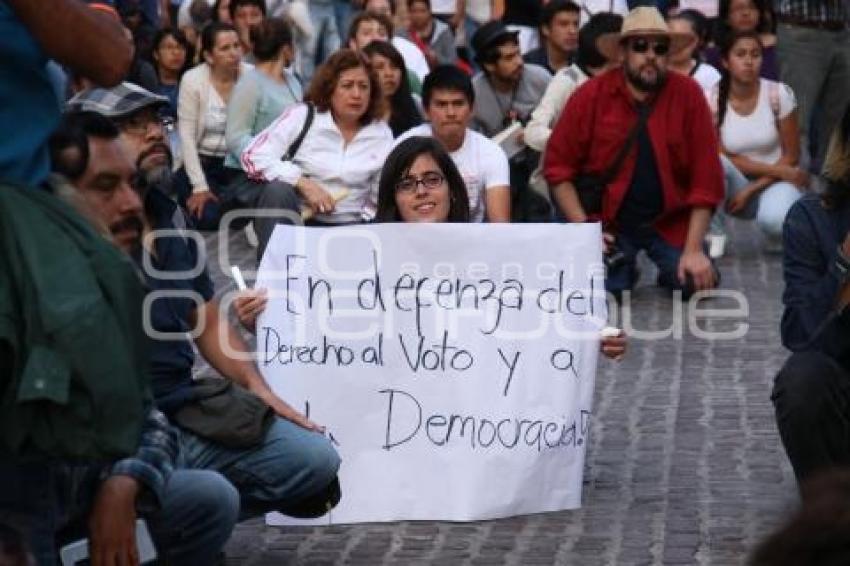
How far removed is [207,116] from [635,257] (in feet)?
11.7

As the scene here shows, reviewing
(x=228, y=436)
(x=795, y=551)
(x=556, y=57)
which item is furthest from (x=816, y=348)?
(x=556, y=57)

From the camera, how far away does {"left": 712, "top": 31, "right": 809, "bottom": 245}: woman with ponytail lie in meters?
12.4

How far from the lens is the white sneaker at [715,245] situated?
12.2 m

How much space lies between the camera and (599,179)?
35.0 ft

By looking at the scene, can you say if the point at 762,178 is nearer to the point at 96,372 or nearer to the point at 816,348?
the point at 816,348

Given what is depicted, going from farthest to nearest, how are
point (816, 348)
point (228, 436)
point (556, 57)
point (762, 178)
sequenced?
point (556, 57) → point (762, 178) → point (816, 348) → point (228, 436)

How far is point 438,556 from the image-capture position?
20.5 feet

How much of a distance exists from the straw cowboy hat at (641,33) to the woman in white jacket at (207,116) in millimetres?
2724

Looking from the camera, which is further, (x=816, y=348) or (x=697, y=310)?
(x=697, y=310)

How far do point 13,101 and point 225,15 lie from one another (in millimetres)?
13189

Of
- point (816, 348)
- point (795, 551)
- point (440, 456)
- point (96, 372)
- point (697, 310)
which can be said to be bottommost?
point (697, 310)

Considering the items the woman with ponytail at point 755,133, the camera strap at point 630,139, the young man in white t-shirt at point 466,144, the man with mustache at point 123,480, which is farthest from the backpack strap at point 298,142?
the man with mustache at point 123,480

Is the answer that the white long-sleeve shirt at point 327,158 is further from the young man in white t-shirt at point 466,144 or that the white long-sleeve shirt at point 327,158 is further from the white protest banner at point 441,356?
the white protest banner at point 441,356

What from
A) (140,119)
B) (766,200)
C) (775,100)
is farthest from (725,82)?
(140,119)
